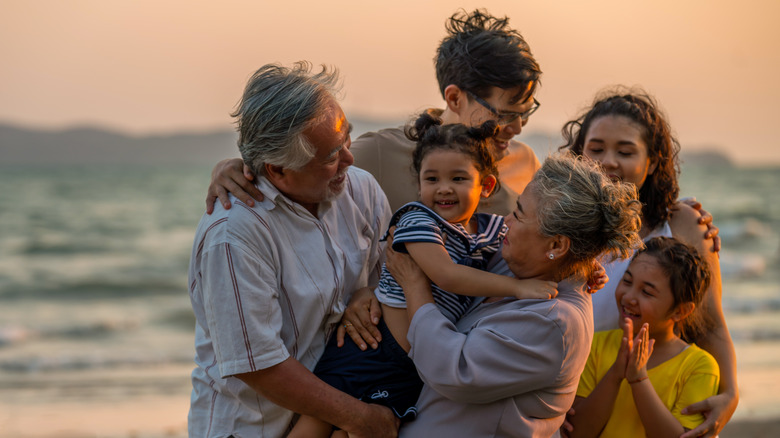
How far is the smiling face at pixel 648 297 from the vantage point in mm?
3002

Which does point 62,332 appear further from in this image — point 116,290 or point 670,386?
point 670,386

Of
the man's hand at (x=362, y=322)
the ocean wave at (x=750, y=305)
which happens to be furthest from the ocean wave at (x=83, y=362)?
the ocean wave at (x=750, y=305)

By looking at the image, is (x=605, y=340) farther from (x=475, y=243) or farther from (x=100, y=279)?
(x=100, y=279)

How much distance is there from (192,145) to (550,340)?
30.4m

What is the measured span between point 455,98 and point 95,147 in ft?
94.7

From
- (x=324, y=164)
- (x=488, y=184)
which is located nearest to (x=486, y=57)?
(x=488, y=184)

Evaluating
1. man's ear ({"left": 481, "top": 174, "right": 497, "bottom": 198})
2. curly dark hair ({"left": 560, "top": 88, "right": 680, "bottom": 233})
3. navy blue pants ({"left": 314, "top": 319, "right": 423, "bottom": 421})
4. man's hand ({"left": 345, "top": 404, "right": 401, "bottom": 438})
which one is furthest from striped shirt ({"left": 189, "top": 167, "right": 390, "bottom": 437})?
curly dark hair ({"left": 560, "top": 88, "right": 680, "bottom": 233})

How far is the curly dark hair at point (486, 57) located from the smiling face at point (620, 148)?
1.22ft

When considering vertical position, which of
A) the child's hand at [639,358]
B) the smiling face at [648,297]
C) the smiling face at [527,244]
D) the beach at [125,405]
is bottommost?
the beach at [125,405]

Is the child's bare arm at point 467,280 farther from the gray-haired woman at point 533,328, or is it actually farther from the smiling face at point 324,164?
the smiling face at point 324,164

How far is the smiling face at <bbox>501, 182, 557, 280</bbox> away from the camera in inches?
96.3

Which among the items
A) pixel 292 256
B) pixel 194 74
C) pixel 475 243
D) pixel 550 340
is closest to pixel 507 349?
pixel 550 340

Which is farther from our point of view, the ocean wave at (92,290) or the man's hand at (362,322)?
the ocean wave at (92,290)

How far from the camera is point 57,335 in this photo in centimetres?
1044
